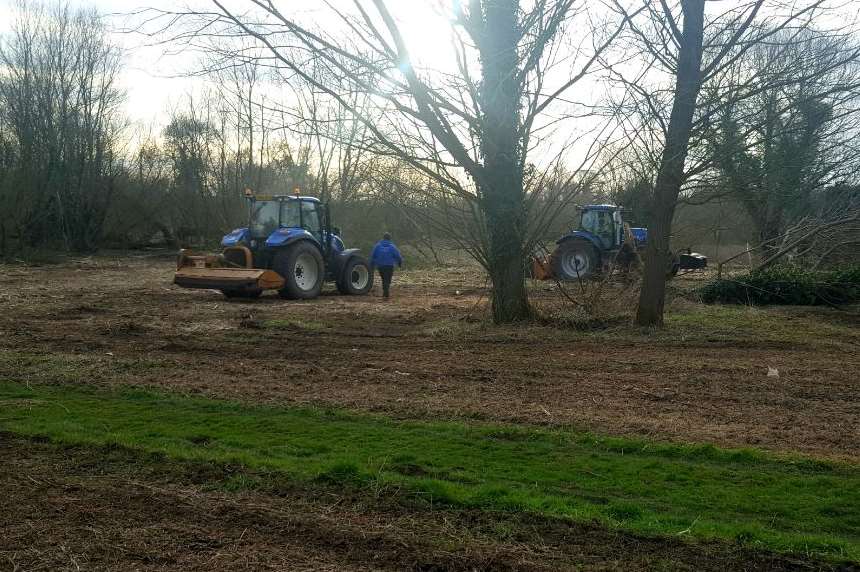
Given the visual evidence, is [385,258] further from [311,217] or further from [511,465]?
[511,465]

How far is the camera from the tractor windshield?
18.1 m

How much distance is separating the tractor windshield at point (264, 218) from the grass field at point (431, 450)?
20.7 feet

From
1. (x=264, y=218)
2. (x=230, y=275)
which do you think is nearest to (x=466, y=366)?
(x=230, y=275)

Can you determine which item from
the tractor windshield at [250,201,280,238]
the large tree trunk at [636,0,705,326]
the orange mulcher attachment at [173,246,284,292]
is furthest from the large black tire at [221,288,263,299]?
the large tree trunk at [636,0,705,326]

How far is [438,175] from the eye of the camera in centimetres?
1196

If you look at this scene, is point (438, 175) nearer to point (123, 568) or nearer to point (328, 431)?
point (328, 431)

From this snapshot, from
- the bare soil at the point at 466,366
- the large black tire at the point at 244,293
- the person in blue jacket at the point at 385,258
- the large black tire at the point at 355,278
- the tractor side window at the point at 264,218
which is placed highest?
the tractor side window at the point at 264,218

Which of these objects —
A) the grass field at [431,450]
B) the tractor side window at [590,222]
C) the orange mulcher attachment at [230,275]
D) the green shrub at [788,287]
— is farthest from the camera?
the tractor side window at [590,222]

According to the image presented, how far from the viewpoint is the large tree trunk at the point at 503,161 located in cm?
1180

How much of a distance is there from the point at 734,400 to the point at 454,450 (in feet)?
10.5

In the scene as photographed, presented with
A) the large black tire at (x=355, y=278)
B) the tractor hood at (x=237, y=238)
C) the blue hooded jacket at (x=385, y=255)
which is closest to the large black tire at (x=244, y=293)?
the tractor hood at (x=237, y=238)

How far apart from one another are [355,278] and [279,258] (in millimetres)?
2719

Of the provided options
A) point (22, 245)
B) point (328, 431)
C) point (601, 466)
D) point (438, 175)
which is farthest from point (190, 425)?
point (22, 245)

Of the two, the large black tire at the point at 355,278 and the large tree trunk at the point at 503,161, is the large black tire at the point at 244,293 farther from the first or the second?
the large tree trunk at the point at 503,161
